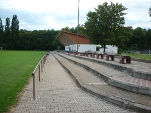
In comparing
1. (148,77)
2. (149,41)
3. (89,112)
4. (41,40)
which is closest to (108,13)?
(148,77)

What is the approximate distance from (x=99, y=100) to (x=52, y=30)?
3756 inches

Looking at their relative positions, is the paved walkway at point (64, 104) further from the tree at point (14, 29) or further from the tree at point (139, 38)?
the tree at point (14, 29)

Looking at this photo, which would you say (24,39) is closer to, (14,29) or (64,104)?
(14,29)

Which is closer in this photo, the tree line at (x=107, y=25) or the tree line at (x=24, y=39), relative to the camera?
the tree line at (x=107, y=25)

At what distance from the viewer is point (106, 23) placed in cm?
3997

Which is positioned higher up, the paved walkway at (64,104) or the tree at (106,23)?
the tree at (106,23)

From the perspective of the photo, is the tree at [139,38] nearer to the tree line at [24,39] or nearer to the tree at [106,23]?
the tree line at [24,39]

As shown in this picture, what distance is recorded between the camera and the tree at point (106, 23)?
39.6 m

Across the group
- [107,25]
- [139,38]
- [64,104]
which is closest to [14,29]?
[139,38]

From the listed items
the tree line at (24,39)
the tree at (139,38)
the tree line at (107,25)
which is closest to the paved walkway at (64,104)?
the tree line at (107,25)

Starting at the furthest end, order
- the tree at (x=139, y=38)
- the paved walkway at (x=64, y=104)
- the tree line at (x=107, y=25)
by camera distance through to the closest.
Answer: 1. the tree at (x=139, y=38)
2. the tree line at (x=107, y=25)
3. the paved walkway at (x=64, y=104)

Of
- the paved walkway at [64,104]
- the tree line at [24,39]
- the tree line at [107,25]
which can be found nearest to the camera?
the paved walkway at [64,104]

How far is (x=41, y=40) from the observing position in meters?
93.4

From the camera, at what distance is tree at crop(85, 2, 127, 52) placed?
39562 millimetres
